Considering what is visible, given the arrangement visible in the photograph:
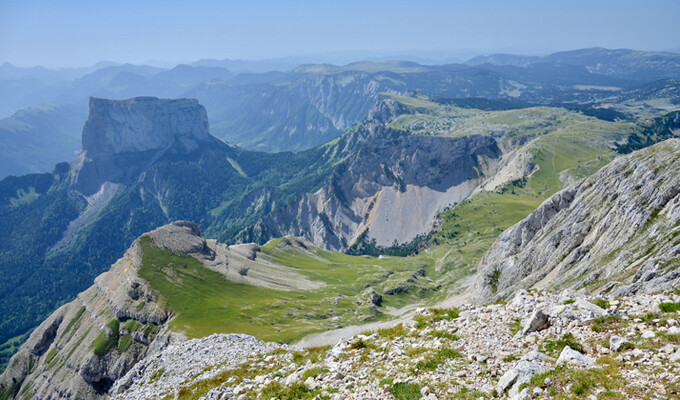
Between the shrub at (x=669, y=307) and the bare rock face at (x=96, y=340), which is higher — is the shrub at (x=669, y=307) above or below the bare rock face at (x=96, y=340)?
above

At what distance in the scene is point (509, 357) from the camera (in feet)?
78.0

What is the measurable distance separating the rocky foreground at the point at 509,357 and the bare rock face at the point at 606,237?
109ft

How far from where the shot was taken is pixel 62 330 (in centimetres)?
15275

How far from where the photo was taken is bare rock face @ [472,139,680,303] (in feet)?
203

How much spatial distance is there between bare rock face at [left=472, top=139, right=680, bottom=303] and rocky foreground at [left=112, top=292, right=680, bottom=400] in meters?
33.3

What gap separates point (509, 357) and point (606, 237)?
250 feet

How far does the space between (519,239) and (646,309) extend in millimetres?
105684

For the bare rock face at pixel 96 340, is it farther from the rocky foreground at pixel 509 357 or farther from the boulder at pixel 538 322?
the boulder at pixel 538 322

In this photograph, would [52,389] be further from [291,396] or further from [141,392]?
[291,396]

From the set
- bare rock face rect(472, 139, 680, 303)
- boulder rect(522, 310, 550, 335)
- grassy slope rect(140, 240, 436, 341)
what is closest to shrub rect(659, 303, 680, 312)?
boulder rect(522, 310, 550, 335)

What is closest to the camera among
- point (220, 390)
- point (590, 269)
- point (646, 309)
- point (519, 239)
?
point (646, 309)

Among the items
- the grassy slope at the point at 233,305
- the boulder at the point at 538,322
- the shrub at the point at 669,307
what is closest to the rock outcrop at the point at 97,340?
the grassy slope at the point at 233,305

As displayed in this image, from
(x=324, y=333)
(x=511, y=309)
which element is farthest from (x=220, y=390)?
(x=324, y=333)

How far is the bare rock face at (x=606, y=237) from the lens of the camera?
203 feet
